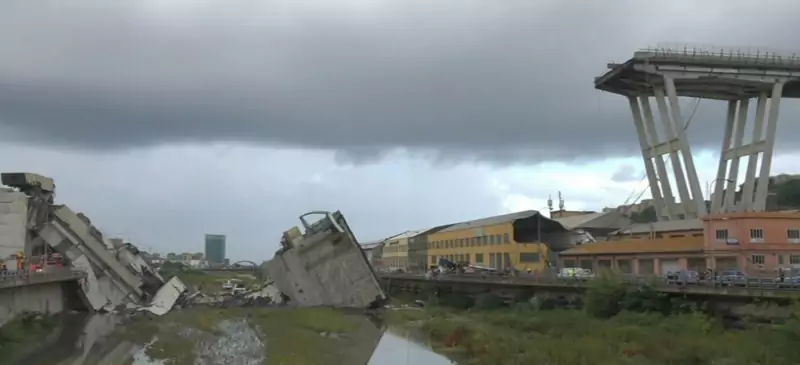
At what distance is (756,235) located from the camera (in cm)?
4369

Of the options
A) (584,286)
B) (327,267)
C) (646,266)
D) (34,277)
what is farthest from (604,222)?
(34,277)

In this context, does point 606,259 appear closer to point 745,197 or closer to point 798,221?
point 798,221

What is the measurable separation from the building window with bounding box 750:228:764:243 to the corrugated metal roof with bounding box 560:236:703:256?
3.43m

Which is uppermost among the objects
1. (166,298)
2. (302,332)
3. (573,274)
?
(573,274)

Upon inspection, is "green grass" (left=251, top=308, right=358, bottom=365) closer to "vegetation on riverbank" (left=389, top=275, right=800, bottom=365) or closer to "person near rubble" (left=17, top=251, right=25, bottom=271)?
"vegetation on riverbank" (left=389, top=275, right=800, bottom=365)

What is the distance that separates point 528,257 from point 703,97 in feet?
90.5

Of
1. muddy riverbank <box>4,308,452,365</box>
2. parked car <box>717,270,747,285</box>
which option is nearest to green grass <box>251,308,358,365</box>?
muddy riverbank <box>4,308,452,365</box>

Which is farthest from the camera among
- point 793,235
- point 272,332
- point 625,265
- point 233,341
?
point 625,265

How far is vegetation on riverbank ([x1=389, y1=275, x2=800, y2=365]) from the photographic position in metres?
24.9

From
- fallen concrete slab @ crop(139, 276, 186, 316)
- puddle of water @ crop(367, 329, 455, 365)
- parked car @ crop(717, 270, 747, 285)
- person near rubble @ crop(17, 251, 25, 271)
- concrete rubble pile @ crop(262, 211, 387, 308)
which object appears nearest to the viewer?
puddle of water @ crop(367, 329, 455, 365)

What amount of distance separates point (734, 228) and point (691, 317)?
49.7ft

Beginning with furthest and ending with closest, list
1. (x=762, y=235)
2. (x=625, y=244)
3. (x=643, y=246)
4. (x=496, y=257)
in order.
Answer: (x=496, y=257) → (x=625, y=244) → (x=643, y=246) → (x=762, y=235)

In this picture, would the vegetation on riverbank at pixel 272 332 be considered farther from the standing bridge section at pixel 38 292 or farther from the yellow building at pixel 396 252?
the yellow building at pixel 396 252

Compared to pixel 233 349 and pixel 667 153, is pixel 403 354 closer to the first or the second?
pixel 233 349
